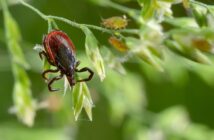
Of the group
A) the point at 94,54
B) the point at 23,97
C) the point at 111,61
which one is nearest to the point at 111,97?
the point at 23,97

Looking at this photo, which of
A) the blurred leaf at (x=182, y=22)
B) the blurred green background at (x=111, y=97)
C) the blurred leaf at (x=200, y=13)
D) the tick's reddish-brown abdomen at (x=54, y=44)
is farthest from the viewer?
the blurred green background at (x=111, y=97)

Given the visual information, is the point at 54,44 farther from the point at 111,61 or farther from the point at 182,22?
the point at 182,22

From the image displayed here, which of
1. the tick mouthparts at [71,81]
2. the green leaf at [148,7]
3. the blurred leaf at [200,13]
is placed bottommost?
the tick mouthparts at [71,81]

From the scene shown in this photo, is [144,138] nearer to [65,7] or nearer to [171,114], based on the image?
[171,114]

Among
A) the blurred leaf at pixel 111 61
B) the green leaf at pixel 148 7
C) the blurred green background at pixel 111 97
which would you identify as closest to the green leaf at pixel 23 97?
the blurred green background at pixel 111 97

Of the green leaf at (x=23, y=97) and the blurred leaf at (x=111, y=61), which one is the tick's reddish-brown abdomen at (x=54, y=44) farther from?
the green leaf at (x=23, y=97)

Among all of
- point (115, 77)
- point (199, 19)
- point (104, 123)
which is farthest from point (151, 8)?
point (104, 123)
